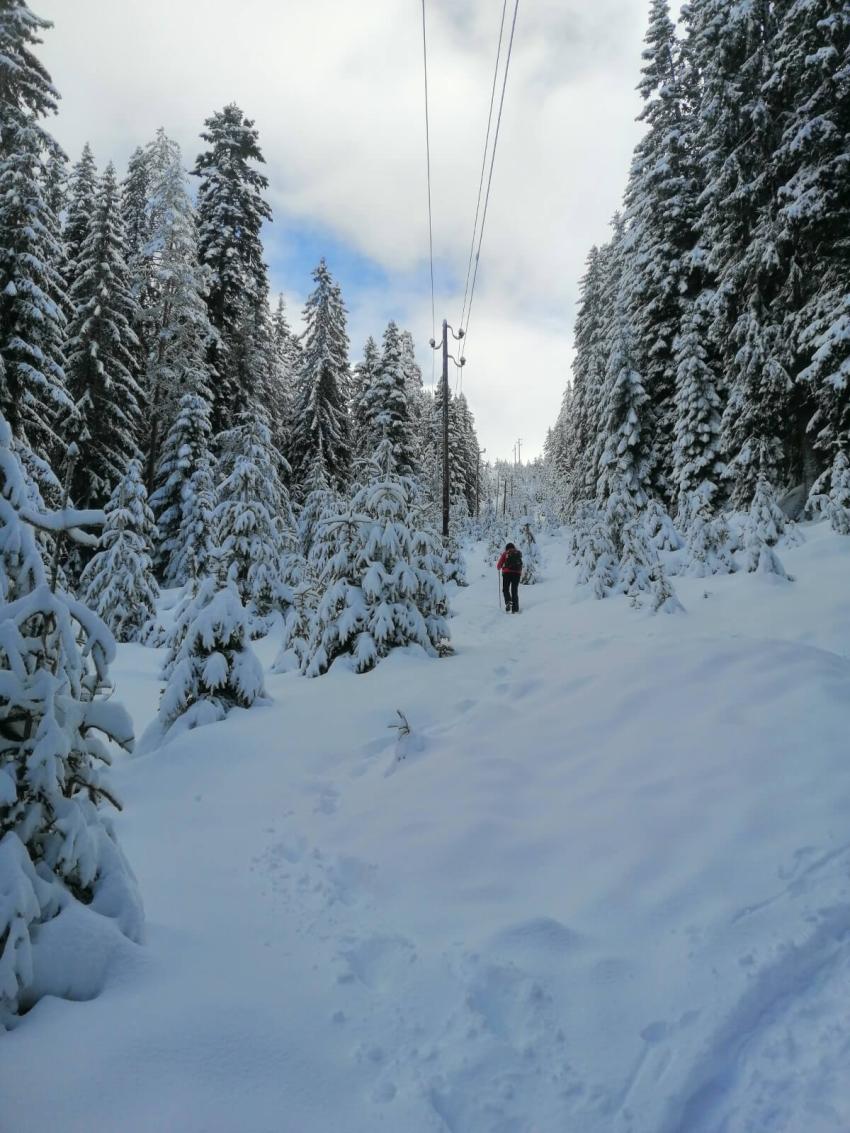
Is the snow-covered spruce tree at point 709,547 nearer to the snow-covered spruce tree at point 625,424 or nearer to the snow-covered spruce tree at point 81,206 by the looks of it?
the snow-covered spruce tree at point 625,424

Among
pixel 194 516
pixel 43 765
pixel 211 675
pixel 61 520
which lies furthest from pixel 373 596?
pixel 194 516

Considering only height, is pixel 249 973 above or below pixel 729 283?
below

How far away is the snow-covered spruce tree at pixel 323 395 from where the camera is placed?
27.3 metres

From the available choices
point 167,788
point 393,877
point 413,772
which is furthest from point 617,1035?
point 167,788

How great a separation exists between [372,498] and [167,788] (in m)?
5.19

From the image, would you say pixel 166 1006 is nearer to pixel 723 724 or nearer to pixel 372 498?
pixel 723 724

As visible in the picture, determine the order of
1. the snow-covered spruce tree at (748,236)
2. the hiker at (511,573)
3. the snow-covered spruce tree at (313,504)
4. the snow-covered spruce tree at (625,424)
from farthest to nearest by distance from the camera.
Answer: the snow-covered spruce tree at (313,504) < the snow-covered spruce tree at (625,424) < the hiker at (511,573) < the snow-covered spruce tree at (748,236)

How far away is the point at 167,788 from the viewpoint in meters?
5.16

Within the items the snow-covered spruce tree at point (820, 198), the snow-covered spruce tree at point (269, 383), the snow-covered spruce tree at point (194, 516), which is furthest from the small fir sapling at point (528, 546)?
the snow-covered spruce tree at point (194, 516)

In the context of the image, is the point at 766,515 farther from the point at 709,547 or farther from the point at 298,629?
the point at 298,629

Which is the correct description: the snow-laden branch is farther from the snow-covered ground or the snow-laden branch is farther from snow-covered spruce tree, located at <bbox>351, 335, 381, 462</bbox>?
snow-covered spruce tree, located at <bbox>351, 335, 381, 462</bbox>

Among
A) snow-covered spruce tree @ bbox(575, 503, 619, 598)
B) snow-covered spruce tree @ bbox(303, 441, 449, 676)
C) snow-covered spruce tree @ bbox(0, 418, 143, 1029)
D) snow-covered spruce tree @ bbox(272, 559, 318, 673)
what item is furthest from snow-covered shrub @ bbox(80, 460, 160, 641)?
snow-covered spruce tree @ bbox(0, 418, 143, 1029)

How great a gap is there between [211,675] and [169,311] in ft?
67.2

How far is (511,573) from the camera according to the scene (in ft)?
46.8
